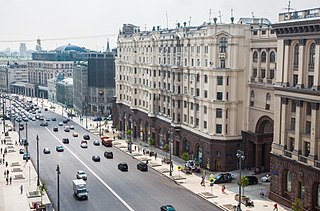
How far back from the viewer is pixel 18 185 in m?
79.3

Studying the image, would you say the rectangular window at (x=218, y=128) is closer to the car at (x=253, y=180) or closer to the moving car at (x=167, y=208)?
the car at (x=253, y=180)

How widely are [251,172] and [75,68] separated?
414ft

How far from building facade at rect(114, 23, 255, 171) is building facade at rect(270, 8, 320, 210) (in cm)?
1722

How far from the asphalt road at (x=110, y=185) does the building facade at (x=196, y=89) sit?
A: 11.0m

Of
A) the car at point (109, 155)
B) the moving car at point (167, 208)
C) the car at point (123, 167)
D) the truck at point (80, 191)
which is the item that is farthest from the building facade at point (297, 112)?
the car at point (109, 155)

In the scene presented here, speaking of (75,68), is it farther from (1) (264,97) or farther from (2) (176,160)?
(1) (264,97)

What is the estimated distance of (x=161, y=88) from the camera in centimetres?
11075

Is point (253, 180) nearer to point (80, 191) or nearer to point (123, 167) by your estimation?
Answer: point (123, 167)

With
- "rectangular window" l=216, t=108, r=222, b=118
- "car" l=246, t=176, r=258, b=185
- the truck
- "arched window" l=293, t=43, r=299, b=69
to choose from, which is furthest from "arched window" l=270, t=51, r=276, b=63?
the truck

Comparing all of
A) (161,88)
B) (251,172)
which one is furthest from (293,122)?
(161,88)

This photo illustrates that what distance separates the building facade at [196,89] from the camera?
86.8 meters

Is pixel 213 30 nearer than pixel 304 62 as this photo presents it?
No

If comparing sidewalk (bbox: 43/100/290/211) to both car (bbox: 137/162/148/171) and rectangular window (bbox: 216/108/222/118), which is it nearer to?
car (bbox: 137/162/148/171)

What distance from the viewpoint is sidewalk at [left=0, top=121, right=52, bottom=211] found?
2697 inches
